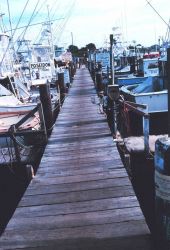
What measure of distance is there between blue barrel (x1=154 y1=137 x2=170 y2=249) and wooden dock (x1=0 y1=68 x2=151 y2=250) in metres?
0.22

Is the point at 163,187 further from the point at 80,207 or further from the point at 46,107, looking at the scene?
the point at 46,107

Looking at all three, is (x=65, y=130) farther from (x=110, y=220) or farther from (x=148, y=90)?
(x=148, y=90)

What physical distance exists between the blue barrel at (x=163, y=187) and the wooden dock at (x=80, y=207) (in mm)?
221

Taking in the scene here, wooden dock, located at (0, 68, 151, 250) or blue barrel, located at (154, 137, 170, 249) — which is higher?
blue barrel, located at (154, 137, 170, 249)

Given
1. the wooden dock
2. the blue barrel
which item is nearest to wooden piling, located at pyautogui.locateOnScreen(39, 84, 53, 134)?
the wooden dock

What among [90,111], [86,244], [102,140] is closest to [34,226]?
[86,244]

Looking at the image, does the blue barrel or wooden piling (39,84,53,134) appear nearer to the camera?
the blue barrel

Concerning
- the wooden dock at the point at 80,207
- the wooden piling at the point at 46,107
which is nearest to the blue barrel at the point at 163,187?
the wooden dock at the point at 80,207

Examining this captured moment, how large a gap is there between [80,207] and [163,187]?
152cm

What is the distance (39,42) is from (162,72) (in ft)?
111

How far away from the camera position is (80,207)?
532cm

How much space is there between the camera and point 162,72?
58.1 feet

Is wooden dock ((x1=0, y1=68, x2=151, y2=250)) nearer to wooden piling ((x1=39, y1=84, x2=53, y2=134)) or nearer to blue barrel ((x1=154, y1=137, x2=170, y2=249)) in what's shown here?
blue barrel ((x1=154, y1=137, x2=170, y2=249))

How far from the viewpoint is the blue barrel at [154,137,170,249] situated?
4.18m
